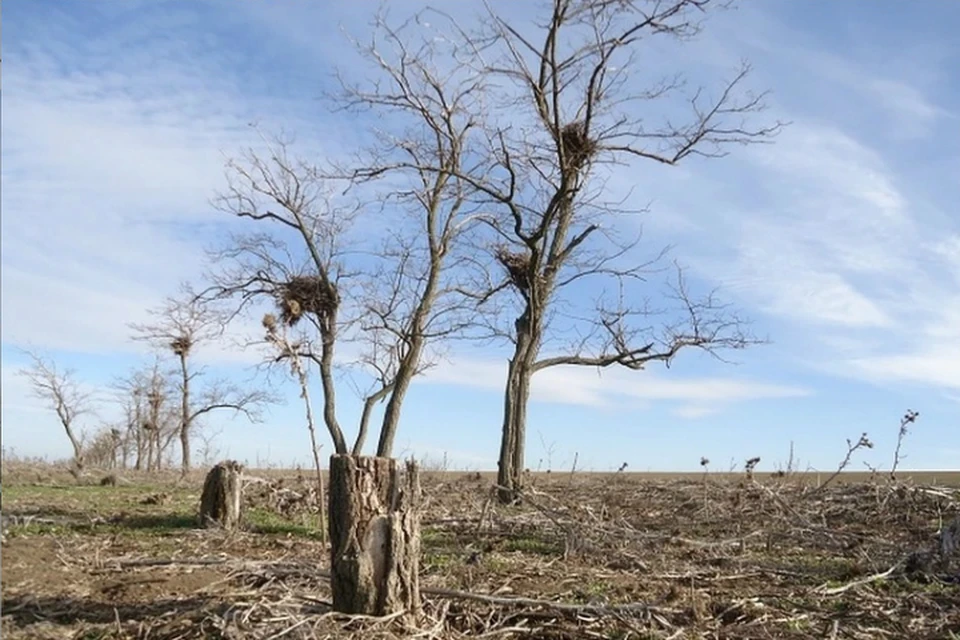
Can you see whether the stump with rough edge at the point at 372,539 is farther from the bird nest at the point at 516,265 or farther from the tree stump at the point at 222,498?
the bird nest at the point at 516,265

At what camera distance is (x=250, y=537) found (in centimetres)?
848

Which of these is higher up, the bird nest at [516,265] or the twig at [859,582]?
the bird nest at [516,265]

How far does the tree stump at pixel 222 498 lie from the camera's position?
8.92 meters

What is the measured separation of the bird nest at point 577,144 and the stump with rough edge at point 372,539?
869cm

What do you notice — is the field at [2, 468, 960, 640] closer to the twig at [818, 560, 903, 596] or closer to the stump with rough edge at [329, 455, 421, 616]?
the twig at [818, 560, 903, 596]

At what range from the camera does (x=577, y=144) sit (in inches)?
514

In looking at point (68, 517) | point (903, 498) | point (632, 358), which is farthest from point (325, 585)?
point (632, 358)

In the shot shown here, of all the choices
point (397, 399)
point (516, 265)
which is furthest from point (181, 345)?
point (516, 265)

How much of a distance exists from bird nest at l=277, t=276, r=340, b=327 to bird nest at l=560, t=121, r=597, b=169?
893 cm

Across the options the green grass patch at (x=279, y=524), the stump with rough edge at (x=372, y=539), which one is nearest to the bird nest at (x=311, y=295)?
the green grass patch at (x=279, y=524)

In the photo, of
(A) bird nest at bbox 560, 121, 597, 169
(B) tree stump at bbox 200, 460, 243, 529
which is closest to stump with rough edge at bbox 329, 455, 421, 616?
(B) tree stump at bbox 200, 460, 243, 529

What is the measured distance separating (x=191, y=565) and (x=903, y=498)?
27.1 ft

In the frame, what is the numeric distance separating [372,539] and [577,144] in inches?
357

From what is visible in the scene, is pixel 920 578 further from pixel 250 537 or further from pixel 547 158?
pixel 547 158
